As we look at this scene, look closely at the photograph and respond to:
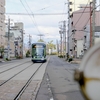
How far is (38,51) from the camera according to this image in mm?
44250

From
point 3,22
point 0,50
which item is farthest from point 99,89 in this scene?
point 3,22

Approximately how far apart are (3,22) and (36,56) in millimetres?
64679

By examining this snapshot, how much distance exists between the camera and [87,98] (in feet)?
6.11

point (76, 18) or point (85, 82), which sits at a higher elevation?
point (76, 18)

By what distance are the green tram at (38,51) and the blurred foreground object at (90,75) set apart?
41.8 meters

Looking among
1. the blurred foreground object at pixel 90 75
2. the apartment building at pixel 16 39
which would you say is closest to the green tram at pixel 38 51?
the blurred foreground object at pixel 90 75

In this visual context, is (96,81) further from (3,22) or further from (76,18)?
(3,22)

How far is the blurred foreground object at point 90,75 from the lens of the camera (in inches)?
72.7

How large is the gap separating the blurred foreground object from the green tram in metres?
41.8

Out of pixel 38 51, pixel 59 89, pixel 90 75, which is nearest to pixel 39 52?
pixel 38 51

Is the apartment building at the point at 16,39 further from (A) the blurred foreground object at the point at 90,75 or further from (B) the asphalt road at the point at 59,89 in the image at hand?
(A) the blurred foreground object at the point at 90,75

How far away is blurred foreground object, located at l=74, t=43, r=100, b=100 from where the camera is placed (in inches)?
72.7

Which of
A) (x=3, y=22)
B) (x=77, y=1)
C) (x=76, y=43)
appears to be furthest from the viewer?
(x=77, y=1)

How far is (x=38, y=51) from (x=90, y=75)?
42.4 metres
